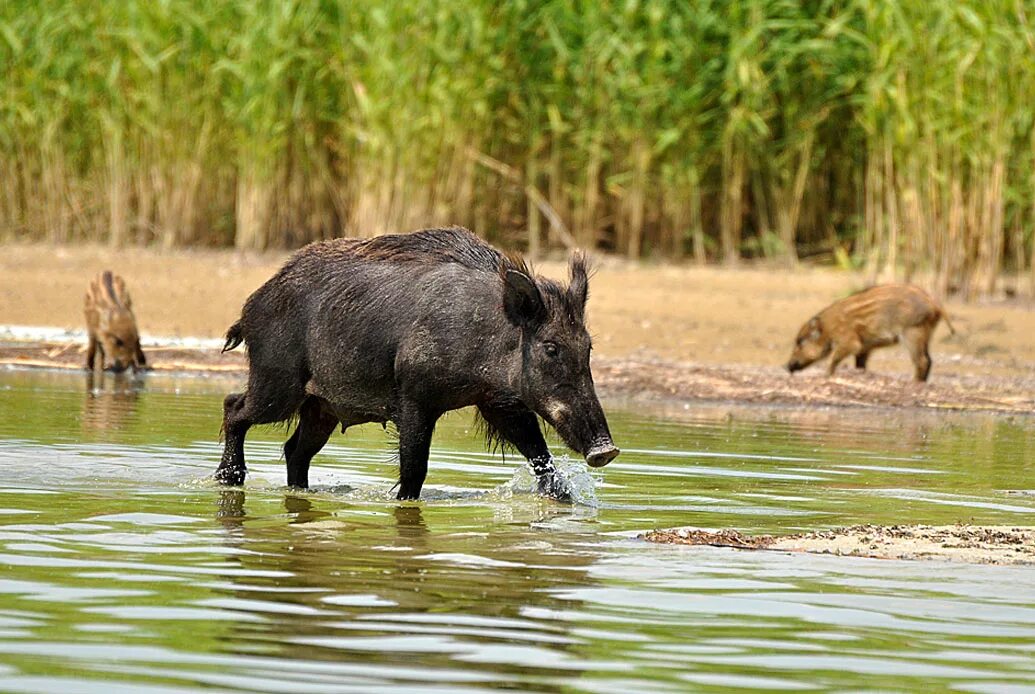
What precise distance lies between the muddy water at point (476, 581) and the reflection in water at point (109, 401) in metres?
0.52

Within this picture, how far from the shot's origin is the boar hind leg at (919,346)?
542 inches

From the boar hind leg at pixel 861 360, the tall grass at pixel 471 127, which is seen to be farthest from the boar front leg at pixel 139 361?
the boar hind leg at pixel 861 360

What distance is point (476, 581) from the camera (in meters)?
5.52

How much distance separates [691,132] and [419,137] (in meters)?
2.68

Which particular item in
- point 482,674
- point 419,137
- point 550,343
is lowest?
point 482,674

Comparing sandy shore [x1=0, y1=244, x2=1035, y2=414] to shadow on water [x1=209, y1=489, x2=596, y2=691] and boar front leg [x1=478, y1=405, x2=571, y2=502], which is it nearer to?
boar front leg [x1=478, y1=405, x2=571, y2=502]

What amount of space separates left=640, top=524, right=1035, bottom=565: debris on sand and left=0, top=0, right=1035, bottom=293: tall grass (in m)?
10.0

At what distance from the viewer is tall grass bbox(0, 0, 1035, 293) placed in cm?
1775

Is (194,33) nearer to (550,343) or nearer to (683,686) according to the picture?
(550,343)

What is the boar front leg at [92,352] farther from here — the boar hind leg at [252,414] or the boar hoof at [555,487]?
the boar hoof at [555,487]

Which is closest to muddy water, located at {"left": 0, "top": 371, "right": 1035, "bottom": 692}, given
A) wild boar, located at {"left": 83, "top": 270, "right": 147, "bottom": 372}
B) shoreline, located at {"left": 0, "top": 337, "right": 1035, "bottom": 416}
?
shoreline, located at {"left": 0, "top": 337, "right": 1035, "bottom": 416}

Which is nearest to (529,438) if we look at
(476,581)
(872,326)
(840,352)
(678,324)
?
(476,581)

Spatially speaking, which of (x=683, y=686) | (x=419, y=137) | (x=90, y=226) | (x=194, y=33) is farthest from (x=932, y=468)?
(x=90, y=226)

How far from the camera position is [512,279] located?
24.0 ft
